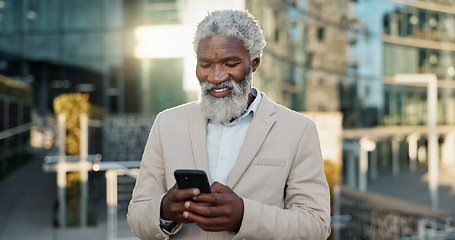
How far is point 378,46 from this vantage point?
27.4 metres

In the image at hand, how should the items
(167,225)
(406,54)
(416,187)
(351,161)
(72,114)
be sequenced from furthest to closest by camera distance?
(406,54) < (416,187) < (351,161) < (72,114) < (167,225)

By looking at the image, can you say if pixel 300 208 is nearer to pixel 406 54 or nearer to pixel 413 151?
pixel 406 54

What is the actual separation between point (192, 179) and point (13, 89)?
550 inches

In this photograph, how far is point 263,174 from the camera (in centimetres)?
179

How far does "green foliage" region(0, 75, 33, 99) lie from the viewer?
1352cm

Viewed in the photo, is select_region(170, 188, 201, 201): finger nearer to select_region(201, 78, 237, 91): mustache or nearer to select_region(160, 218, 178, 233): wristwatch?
select_region(160, 218, 178, 233): wristwatch

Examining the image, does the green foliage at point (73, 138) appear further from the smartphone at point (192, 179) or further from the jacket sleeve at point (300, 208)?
the smartphone at point (192, 179)

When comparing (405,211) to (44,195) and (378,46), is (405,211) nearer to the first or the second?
(44,195)

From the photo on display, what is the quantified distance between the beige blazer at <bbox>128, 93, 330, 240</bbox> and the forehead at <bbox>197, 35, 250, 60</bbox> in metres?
0.22

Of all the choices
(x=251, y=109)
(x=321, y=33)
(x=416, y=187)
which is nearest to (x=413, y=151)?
(x=416, y=187)

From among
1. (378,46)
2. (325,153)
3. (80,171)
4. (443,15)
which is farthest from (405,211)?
(443,15)

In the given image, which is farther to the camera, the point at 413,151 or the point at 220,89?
the point at 413,151

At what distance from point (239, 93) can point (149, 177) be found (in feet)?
1.34

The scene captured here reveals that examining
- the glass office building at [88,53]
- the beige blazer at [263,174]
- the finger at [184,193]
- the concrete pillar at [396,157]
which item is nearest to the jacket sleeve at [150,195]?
the beige blazer at [263,174]
